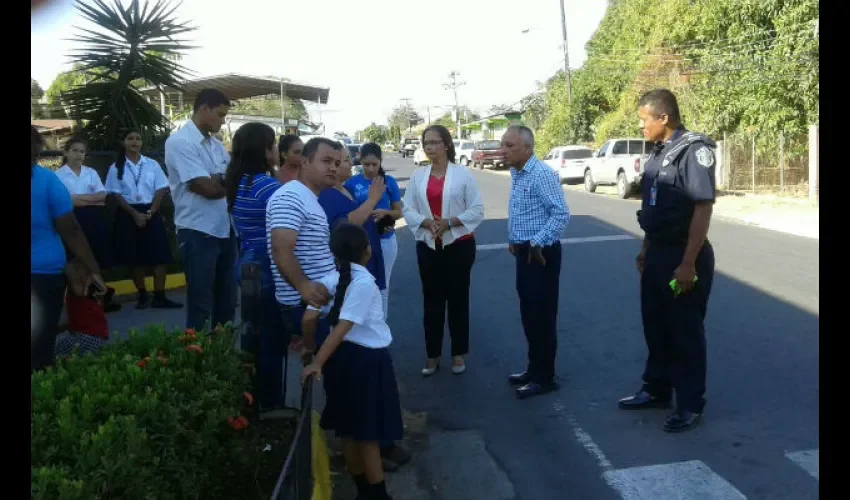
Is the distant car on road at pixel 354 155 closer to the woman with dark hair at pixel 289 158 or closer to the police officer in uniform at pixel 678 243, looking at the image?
the woman with dark hair at pixel 289 158

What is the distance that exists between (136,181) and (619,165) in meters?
17.7

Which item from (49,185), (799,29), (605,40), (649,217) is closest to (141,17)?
(49,185)

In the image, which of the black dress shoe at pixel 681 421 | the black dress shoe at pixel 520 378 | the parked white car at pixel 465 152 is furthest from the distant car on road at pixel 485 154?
the black dress shoe at pixel 681 421

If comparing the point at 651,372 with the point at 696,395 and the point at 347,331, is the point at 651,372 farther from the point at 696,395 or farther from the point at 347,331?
the point at 347,331

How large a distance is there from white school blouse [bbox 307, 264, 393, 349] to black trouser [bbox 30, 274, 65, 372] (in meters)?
1.59

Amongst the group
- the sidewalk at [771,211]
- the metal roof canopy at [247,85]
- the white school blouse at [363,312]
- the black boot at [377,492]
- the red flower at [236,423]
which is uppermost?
the metal roof canopy at [247,85]

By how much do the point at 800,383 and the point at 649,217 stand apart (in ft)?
6.10

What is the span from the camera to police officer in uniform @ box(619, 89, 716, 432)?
471 cm

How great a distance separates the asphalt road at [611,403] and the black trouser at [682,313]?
0.93ft

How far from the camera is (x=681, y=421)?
4.94 m

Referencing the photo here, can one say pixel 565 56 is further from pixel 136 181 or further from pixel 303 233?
pixel 303 233

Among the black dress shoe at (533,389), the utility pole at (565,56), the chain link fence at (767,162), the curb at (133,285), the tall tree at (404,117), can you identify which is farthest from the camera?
the tall tree at (404,117)

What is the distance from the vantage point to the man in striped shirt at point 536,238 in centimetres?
565

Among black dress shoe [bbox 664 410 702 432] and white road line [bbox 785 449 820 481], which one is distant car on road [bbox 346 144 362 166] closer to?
black dress shoe [bbox 664 410 702 432]
